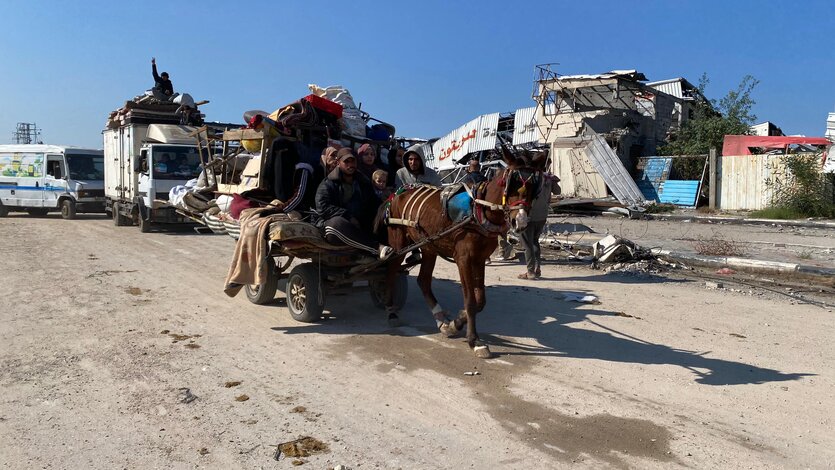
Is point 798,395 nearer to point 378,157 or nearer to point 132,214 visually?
point 378,157

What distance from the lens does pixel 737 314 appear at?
7.45 m

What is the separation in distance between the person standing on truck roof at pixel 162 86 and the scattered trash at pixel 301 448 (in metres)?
17.2

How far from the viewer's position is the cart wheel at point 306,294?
6809mm

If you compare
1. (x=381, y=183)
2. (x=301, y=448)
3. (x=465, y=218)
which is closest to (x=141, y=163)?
(x=381, y=183)

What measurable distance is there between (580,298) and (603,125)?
21330mm

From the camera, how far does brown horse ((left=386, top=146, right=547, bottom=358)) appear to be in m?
5.20

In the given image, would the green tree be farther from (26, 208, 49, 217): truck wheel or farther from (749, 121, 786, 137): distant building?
(26, 208, 49, 217): truck wheel

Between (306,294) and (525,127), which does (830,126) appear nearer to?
(525,127)

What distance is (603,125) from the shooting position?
91.5 ft

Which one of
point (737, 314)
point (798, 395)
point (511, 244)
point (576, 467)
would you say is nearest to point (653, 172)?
point (511, 244)

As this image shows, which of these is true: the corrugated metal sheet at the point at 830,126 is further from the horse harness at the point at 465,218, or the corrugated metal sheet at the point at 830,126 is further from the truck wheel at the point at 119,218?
the truck wheel at the point at 119,218

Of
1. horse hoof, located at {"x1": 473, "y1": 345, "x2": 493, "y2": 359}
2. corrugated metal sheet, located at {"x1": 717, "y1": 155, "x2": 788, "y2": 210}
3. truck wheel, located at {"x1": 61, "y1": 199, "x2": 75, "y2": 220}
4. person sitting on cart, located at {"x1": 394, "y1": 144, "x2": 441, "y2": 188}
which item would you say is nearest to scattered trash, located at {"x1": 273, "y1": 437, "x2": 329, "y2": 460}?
horse hoof, located at {"x1": 473, "y1": 345, "x2": 493, "y2": 359}

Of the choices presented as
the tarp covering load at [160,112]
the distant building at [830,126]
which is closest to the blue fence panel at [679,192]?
the distant building at [830,126]

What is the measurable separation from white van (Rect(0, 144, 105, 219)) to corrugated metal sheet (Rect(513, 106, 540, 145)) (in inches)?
770
